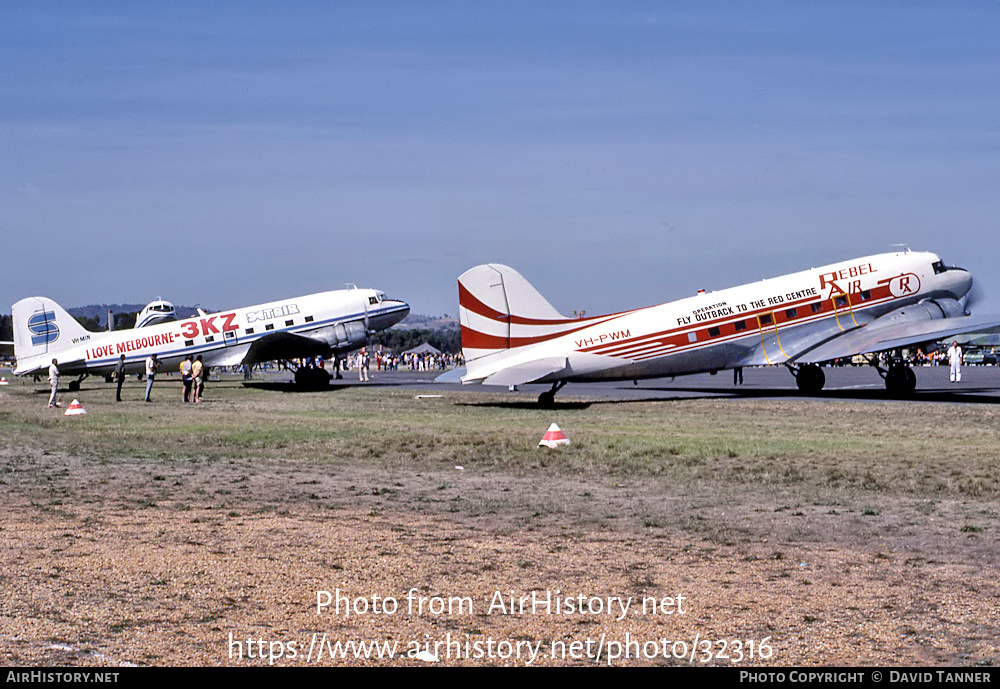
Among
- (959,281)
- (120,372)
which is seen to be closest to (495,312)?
(959,281)

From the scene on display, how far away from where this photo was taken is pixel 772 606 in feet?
29.6

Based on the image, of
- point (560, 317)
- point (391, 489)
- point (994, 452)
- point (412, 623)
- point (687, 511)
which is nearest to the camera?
point (412, 623)

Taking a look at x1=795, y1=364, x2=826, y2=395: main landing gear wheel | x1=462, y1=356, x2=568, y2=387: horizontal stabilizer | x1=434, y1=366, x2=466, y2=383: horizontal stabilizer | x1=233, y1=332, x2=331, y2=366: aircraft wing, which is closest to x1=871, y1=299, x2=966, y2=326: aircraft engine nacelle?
x1=795, y1=364, x2=826, y2=395: main landing gear wheel

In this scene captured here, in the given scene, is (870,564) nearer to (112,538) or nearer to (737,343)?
(112,538)

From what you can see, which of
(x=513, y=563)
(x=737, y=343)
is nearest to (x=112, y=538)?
(x=513, y=563)

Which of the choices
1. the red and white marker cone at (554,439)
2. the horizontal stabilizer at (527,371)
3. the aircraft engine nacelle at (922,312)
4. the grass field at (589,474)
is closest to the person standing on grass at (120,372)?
the grass field at (589,474)

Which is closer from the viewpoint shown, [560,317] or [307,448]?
[307,448]

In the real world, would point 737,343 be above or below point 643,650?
above

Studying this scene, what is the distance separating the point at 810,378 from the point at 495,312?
1358cm

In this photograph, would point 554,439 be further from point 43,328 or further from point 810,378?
point 43,328

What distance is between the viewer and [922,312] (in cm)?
3825

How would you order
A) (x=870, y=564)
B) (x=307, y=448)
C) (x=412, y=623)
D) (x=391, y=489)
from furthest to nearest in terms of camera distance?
(x=307, y=448), (x=391, y=489), (x=870, y=564), (x=412, y=623)

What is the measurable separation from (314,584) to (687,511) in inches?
253

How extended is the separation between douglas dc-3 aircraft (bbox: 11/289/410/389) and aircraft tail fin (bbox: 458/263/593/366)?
20.3 meters
